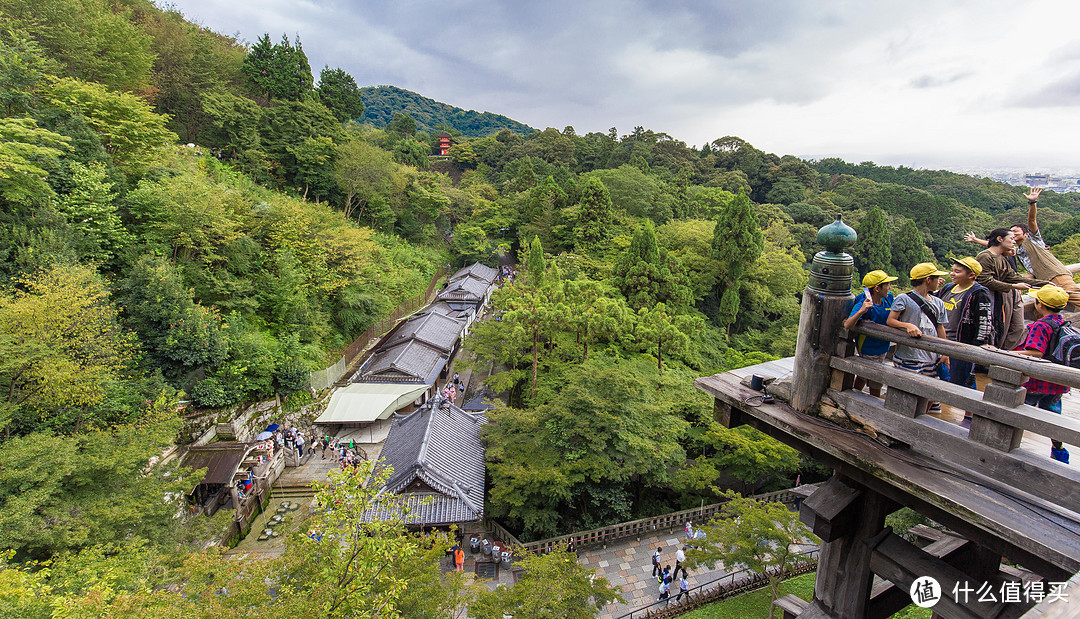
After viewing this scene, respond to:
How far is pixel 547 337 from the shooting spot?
15.6m

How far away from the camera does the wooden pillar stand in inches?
123

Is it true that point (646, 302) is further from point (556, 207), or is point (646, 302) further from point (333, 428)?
point (556, 207)

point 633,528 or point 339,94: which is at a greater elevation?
point 339,94

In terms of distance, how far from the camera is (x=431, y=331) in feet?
67.7

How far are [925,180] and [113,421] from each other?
76.2m

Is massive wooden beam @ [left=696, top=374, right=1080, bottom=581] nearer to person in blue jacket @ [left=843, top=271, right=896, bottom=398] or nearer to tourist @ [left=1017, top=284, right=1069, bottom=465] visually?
person in blue jacket @ [left=843, top=271, right=896, bottom=398]

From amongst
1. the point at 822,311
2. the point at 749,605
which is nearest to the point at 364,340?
the point at 749,605

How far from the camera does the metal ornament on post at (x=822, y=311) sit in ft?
10.0

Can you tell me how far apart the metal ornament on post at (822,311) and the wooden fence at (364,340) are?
15959 mm

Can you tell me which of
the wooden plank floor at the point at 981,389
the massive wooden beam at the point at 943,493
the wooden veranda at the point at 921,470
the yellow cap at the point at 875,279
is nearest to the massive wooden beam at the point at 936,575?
the wooden veranda at the point at 921,470

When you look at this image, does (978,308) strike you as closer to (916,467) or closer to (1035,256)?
(1035,256)

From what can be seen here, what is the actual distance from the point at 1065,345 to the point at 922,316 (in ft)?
3.19

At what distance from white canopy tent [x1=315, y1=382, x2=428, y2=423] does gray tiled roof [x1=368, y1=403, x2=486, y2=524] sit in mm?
903

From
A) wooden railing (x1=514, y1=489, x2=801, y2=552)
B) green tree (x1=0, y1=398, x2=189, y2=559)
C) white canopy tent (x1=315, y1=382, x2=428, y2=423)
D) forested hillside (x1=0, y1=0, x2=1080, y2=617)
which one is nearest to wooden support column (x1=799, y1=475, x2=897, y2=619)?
forested hillside (x1=0, y1=0, x2=1080, y2=617)
